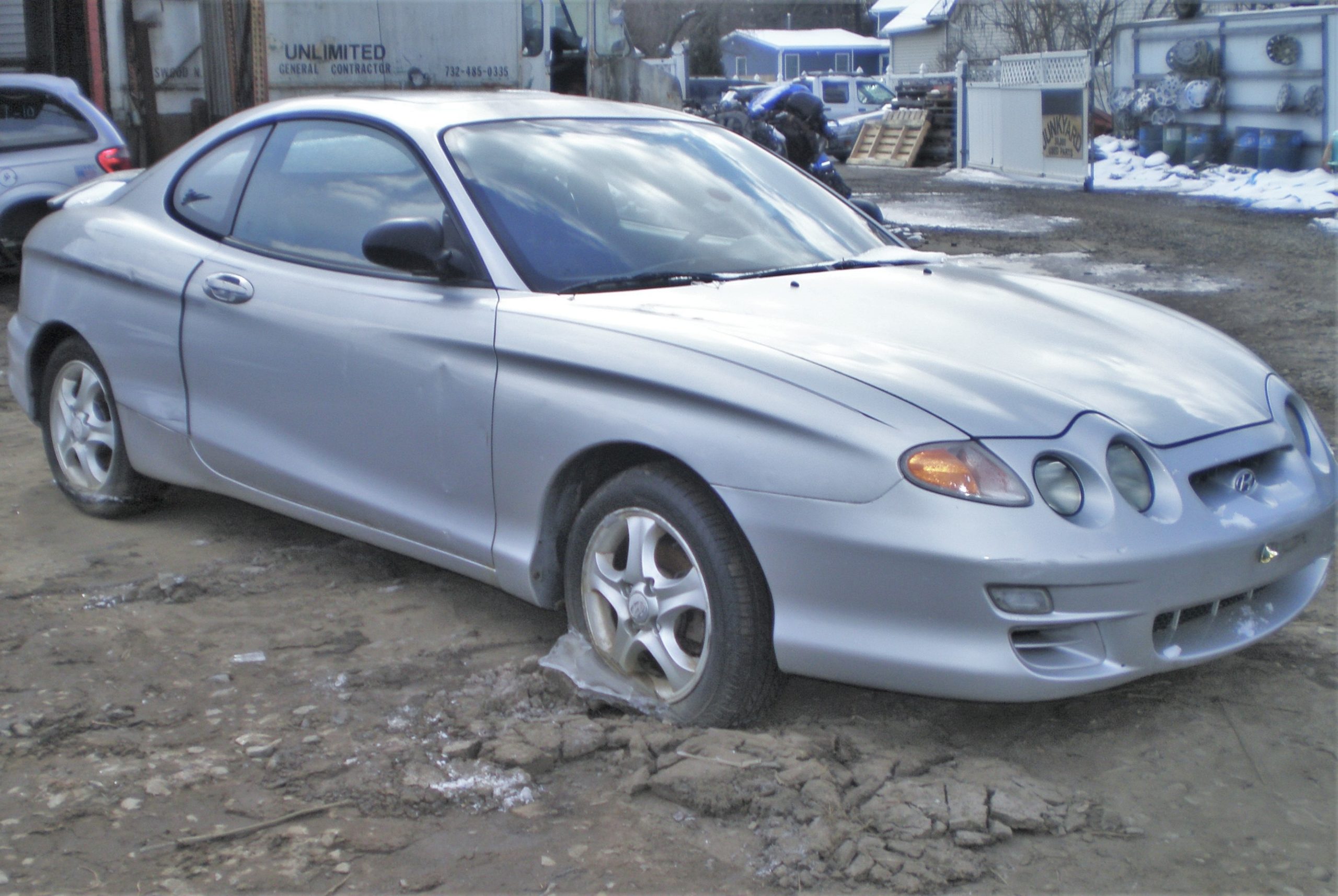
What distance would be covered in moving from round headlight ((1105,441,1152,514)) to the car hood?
2.2 inches

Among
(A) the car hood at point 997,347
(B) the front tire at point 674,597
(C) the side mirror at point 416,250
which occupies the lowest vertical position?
(B) the front tire at point 674,597

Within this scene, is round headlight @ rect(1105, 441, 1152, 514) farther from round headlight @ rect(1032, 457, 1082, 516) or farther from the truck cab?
the truck cab

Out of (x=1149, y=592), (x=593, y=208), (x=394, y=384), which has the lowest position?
(x=1149, y=592)

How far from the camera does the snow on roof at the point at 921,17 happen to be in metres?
41.3

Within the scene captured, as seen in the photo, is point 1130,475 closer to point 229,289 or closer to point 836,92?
point 229,289

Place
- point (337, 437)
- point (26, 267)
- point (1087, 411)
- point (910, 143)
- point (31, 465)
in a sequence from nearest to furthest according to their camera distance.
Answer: point (1087, 411) → point (337, 437) → point (26, 267) → point (31, 465) → point (910, 143)

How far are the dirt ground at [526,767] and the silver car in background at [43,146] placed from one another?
6.65 meters

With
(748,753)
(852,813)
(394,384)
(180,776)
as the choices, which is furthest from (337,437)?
(852,813)

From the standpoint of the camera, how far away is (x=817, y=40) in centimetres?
6050

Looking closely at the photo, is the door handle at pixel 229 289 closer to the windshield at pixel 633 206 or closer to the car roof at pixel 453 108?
the car roof at pixel 453 108

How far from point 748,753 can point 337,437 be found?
5.35ft

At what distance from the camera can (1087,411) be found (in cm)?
302

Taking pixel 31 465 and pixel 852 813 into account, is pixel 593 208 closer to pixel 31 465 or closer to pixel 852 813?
pixel 852 813

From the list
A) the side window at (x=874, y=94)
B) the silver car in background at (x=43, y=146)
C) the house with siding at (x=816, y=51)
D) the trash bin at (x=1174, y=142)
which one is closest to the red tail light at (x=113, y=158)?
the silver car in background at (x=43, y=146)
